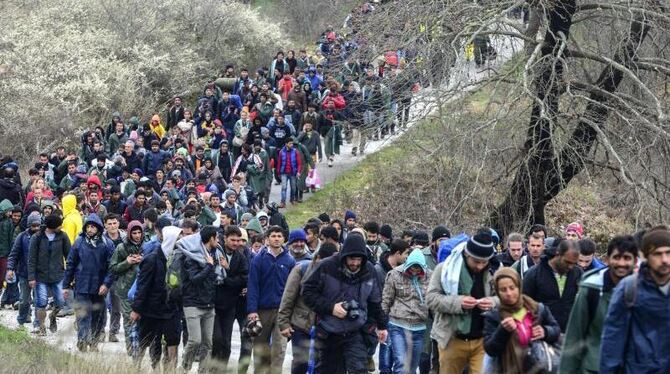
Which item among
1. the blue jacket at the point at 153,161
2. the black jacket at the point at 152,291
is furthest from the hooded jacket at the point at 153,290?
the blue jacket at the point at 153,161

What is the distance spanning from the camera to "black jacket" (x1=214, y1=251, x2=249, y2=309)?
41.3 feet

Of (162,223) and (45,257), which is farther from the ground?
(162,223)

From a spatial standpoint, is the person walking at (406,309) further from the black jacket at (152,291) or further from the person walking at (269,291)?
the black jacket at (152,291)

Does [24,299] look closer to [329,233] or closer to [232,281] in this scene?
[232,281]

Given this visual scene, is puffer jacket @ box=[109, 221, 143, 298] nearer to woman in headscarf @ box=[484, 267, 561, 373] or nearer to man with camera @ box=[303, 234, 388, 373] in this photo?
man with camera @ box=[303, 234, 388, 373]

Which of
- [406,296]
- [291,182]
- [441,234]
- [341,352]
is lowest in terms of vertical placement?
[341,352]

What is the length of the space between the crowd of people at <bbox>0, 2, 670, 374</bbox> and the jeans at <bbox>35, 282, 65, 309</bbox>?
0.02m

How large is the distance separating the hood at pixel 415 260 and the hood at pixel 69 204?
7.55 m

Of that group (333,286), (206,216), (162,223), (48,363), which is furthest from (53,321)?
(333,286)

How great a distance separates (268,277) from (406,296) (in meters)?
1.40

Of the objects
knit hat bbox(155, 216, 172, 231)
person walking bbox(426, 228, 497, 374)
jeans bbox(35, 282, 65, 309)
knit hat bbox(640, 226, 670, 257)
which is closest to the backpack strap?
knit hat bbox(640, 226, 670, 257)

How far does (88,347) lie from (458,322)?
365 cm

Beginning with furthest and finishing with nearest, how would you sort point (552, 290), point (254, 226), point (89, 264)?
1. point (254, 226)
2. point (89, 264)
3. point (552, 290)

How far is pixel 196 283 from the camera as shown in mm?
12117
